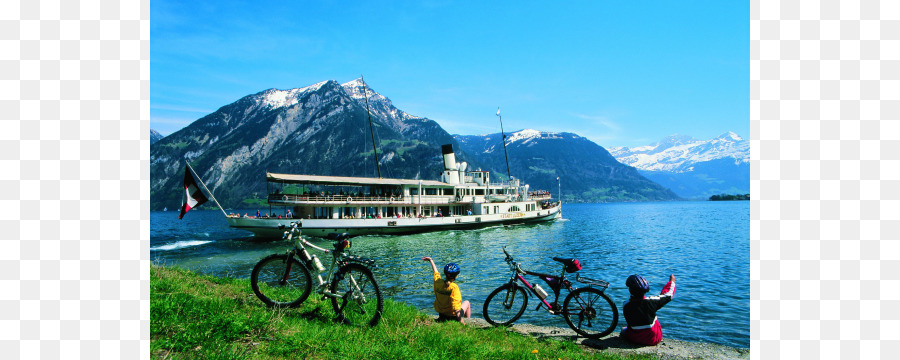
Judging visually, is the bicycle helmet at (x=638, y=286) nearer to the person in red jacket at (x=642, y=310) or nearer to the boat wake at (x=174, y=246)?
the person in red jacket at (x=642, y=310)

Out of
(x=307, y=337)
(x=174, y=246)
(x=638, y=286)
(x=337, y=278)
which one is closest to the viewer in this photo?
(x=307, y=337)

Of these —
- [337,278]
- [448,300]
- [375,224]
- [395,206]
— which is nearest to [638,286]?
[448,300]

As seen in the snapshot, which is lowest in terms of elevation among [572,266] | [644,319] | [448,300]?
[644,319]

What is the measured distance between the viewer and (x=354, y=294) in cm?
745

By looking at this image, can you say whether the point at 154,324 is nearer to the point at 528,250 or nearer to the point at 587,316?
the point at 587,316

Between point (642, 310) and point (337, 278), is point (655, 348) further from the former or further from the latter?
point (337, 278)

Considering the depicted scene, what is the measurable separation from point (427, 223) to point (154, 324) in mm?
42033

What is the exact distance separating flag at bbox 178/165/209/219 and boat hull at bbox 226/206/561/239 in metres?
16.0

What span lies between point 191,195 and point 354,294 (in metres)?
13.5

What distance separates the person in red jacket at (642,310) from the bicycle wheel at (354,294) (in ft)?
15.7

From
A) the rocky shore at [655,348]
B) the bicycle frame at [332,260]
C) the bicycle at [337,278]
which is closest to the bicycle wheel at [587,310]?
the rocky shore at [655,348]

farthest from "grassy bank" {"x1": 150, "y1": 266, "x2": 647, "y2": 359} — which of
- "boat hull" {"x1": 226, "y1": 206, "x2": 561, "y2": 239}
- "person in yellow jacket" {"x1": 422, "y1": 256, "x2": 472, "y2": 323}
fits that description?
"boat hull" {"x1": 226, "y1": 206, "x2": 561, "y2": 239}

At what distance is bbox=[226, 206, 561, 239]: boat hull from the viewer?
1532 inches

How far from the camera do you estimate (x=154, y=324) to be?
225 inches
